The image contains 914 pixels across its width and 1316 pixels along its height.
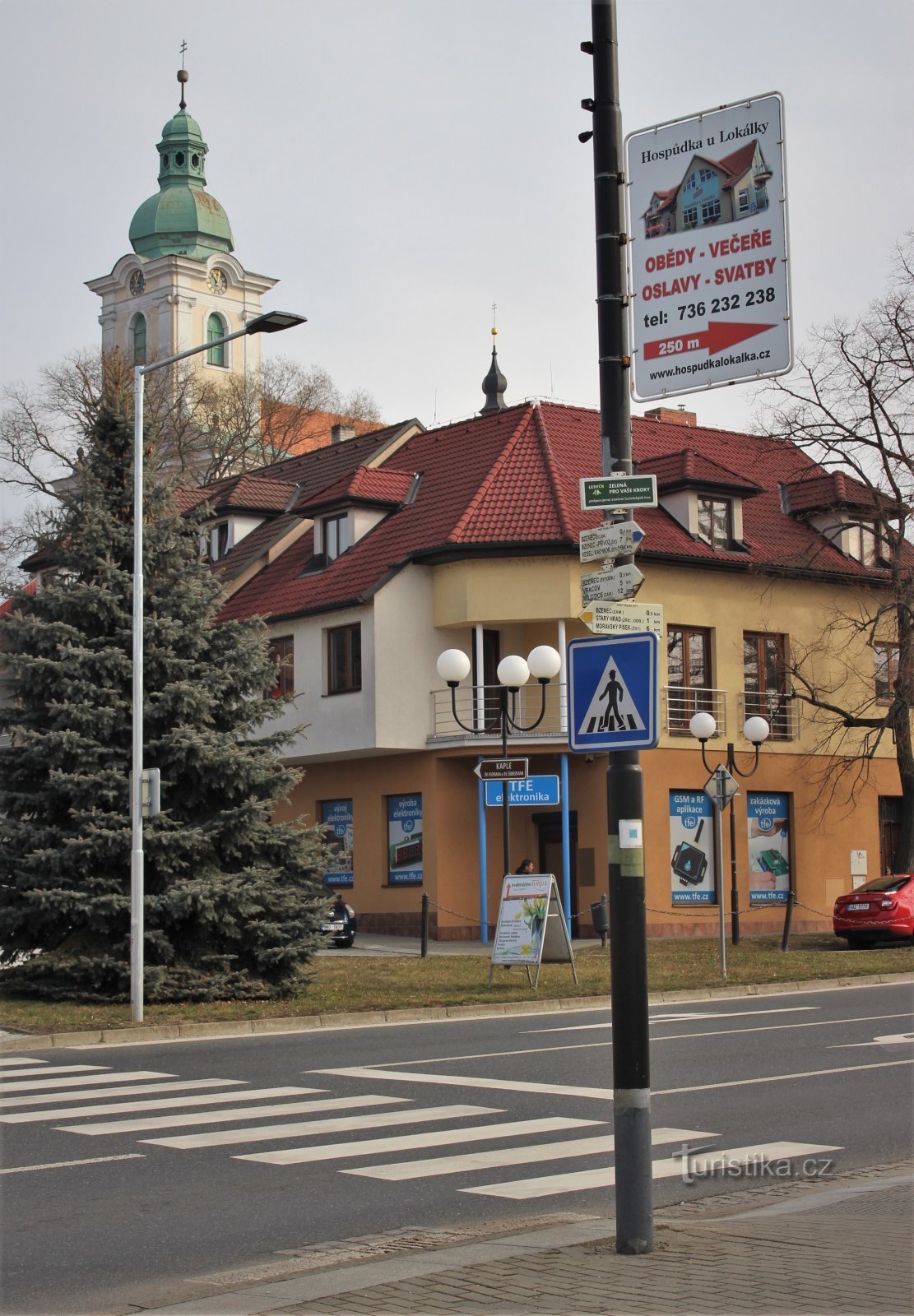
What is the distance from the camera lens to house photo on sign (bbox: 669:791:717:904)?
3597cm

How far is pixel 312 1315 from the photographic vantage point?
623cm

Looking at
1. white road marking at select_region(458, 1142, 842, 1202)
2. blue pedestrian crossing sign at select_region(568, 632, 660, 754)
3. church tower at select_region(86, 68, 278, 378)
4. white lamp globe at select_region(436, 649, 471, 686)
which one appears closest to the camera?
blue pedestrian crossing sign at select_region(568, 632, 660, 754)

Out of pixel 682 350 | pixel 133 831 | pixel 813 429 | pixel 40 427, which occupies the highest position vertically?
pixel 40 427

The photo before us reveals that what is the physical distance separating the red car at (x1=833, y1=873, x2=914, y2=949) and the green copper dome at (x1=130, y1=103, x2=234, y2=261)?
63343 mm

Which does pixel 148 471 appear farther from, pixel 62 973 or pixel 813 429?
pixel 813 429

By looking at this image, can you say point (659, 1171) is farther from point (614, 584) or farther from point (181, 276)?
point (181, 276)

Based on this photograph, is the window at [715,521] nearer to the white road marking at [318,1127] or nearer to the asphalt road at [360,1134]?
the asphalt road at [360,1134]

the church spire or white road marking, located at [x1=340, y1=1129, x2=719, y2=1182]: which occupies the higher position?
the church spire

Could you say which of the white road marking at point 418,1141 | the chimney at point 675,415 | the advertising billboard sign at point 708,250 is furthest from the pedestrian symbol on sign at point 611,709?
the chimney at point 675,415

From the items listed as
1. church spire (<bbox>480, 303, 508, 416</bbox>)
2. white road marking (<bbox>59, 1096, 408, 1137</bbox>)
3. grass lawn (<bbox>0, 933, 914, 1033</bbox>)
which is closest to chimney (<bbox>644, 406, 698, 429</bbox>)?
church spire (<bbox>480, 303, 508, 416</bbox>)

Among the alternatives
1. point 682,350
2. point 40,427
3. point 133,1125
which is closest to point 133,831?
point 133,1125

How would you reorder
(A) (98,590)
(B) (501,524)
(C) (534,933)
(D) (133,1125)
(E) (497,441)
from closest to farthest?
(D) (133,1125) → (A) (98,590) → (C) (534,933) → (B) (501,524) → (E) (497,441)

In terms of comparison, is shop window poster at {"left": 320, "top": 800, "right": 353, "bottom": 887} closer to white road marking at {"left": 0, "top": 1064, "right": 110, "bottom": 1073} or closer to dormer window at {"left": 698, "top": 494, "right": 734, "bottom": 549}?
dormer window at {"left": 698, "top": 494, "right": 734, "bottom": 549}

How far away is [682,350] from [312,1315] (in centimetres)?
460
